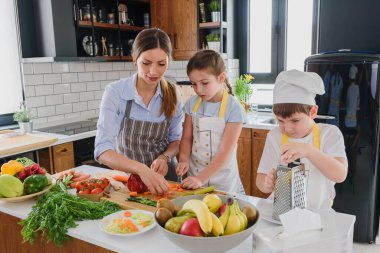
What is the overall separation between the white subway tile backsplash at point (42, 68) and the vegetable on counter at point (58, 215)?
216cm

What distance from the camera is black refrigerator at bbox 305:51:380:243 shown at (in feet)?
8.82

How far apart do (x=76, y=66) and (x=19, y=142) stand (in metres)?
1.14

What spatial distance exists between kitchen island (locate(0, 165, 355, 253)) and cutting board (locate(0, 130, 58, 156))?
1.10m

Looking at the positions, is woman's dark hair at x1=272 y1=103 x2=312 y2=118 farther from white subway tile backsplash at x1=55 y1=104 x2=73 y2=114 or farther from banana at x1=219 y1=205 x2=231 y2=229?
white subway tile backsplash at x1=55 y1=104 x2=73 y2=114

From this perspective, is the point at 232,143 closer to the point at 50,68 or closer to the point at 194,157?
the point at 194,157

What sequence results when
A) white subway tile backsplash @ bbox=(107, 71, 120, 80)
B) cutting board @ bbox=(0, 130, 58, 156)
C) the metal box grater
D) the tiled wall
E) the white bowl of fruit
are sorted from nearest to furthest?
the white bowl of fruit < the metal box grater < cutting board @ bbox=(0, 130, 58, 156) < the tiled wall < white subway tile backsplash @ bbox=(107, 71, 120, 80)

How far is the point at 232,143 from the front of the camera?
1864mm

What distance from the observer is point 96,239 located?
1.26m

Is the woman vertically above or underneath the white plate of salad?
above

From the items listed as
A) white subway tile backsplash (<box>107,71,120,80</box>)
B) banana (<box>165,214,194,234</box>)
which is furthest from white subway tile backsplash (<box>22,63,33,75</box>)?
banana (<box>165,214,194,234</box>)

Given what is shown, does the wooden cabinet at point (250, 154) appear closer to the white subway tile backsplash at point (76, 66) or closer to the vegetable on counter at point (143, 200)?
the white subway tile backsplash at point (76, 66)

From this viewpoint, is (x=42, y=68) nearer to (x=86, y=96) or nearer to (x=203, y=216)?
(x=86, y=96)

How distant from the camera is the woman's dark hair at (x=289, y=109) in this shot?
1368 millimetres

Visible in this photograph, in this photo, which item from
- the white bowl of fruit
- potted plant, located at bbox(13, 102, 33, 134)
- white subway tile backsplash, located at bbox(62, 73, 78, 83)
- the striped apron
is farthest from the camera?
white subway tile backsplash, located at bbox(62, 73, 78, 83)
